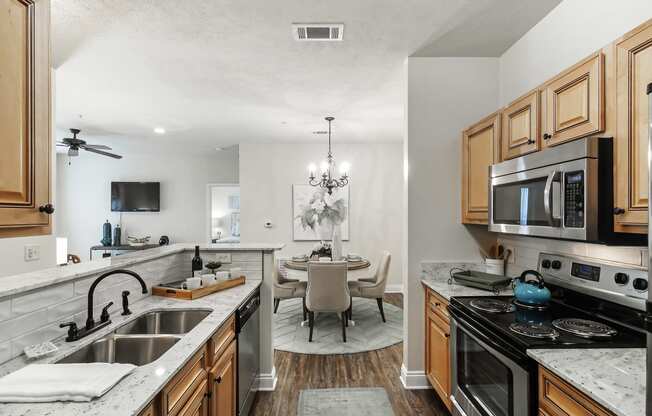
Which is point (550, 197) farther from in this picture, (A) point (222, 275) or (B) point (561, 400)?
(A) point (222, 275)

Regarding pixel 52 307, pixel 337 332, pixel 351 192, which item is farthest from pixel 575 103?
pixel 351 192

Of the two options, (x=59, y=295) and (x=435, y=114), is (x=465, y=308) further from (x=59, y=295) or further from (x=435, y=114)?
(x=59, y=295)

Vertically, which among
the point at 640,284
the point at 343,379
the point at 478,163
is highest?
the point at 478,163

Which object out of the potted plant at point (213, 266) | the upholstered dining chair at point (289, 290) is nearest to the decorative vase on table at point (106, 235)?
the upholstered dining chair at point (289, 290)

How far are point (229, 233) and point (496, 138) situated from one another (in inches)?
252

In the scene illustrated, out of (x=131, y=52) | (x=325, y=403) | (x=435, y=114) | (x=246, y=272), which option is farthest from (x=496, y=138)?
(x=131, y=52)

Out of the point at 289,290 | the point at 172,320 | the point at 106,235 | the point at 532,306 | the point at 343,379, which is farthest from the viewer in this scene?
the point at 106,235

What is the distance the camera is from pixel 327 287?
368 centimetres

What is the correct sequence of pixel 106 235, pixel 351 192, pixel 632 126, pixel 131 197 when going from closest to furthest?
pixel 632 126, pixel 351 192, pixel 106 235, pixel 131 197

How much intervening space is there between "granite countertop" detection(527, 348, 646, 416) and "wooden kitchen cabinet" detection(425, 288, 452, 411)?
103 centimetres

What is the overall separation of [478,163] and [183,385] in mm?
2280

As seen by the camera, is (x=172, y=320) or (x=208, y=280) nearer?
(x=172, y=320)

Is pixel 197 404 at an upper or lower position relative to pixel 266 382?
upper

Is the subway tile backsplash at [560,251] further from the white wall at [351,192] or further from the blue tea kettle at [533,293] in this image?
the white wall at [351,192]
